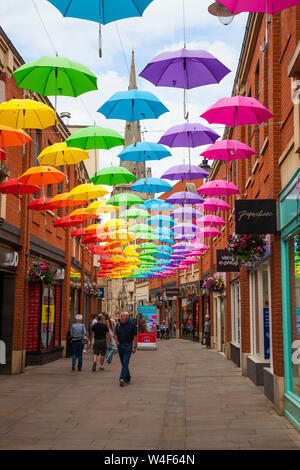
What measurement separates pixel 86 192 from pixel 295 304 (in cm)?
851

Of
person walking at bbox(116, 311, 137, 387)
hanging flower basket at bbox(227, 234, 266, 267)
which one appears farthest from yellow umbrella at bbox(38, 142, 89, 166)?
hanging flower basket at bbox(227, 234, 266, 267)

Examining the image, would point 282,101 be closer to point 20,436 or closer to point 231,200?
point 20,436

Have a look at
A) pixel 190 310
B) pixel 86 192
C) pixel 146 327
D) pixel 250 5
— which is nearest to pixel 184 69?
pixel 250 5

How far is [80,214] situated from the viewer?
19125 millimetres

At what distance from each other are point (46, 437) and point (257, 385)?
289 inches

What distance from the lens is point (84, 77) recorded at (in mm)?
10586

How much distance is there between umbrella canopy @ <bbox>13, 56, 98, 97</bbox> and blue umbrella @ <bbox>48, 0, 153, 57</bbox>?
6.55ft

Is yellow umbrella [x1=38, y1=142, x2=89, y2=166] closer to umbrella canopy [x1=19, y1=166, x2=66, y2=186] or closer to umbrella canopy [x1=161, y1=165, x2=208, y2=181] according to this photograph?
umbrella canopy [x1=19, y1=166, x2=66, y2=186]

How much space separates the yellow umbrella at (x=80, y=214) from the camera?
749 inches

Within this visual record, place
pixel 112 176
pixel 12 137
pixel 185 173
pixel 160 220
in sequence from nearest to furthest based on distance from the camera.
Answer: pixel 12 137 → pixel 112 176 → pixel 185 173 → pixel 160 220

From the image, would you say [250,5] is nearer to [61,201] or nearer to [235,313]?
[61,201]

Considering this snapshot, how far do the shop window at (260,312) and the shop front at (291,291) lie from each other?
2886 millimetres

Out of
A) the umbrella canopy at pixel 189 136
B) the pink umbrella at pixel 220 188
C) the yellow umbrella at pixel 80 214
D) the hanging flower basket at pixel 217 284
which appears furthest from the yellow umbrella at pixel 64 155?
the hanging flower basket at pixel 217 284

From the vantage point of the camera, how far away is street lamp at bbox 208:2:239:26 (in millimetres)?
9172
